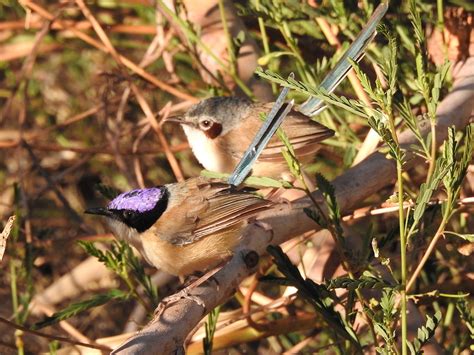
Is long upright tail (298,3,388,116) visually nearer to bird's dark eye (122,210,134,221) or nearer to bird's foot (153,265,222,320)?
bird's foot (153,265,222,320)

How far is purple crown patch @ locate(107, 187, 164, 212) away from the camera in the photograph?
13.0ft

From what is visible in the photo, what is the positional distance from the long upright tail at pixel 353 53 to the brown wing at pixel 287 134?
0.10 meters

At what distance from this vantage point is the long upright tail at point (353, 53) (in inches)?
128

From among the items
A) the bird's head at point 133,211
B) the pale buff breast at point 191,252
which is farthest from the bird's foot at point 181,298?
the bird's head at point 133,211

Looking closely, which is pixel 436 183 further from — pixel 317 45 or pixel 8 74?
pixel 8 74

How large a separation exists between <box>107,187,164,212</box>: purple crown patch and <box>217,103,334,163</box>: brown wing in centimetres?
72

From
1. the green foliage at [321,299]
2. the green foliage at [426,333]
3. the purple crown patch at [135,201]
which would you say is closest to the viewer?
the green foliage at [426,333]

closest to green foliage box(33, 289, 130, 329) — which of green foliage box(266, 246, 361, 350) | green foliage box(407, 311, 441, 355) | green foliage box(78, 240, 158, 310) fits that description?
green foliage box(78, 240, 158, 310)

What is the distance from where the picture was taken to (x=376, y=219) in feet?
16.0

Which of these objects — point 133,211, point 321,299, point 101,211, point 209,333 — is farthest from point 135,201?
point 321,299

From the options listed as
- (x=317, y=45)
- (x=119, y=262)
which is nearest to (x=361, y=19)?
(x=317, y=45)

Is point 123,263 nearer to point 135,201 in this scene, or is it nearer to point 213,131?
point 135,201

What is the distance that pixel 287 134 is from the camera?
463 centimetres

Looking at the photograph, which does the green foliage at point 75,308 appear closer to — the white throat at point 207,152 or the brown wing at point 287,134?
the brown wing at point 287,134
